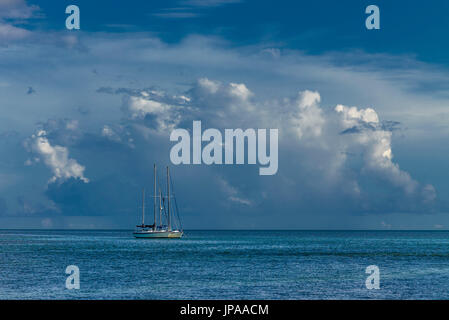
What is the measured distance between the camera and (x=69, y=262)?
8812cm

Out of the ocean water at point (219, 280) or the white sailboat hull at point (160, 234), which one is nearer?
the ocean water at point (219, 280)

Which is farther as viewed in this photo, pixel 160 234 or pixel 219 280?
pixel 160 234

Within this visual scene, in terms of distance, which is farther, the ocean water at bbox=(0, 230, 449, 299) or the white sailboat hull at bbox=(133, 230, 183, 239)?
the white sailboat hull at bbox=(133, 230, 183, 239)

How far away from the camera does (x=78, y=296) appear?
49.6m
